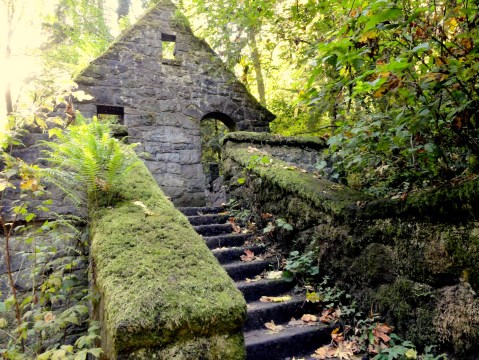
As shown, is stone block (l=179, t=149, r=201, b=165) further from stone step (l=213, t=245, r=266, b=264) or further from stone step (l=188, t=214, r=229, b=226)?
stone step (l=213, t=245, r=266, b=264)

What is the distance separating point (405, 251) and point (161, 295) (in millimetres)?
1837

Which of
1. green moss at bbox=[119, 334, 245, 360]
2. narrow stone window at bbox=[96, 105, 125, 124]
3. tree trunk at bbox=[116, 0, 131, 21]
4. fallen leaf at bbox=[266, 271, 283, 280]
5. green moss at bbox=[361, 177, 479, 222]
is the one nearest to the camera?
green moss at bbox=[119, 334, 245, 360]

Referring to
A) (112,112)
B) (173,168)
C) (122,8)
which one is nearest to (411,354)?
(173,168)

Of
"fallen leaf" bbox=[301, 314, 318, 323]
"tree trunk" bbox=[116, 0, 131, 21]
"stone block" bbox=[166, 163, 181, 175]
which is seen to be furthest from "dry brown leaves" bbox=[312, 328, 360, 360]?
"tree trunk" bbox=[116, 0, 131, 21]

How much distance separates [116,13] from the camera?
14617 millimetres

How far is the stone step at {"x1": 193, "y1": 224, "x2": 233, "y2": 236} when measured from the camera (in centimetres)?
429

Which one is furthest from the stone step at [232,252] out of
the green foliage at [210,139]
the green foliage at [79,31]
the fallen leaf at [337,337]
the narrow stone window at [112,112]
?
the green foliage at [79,31]

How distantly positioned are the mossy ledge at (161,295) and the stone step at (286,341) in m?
0.89

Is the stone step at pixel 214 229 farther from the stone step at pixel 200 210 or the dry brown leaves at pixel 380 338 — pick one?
the dry brown leaves at pixel 380 338

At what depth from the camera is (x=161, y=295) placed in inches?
63.6

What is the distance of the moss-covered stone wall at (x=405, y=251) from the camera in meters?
2.05

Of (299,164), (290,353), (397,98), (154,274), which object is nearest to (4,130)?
(154,274)

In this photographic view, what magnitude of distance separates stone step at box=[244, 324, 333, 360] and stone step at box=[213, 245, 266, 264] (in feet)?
3.58

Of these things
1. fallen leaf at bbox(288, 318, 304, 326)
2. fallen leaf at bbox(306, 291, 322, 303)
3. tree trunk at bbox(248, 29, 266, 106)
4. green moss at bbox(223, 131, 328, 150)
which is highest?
tree trunk at bbox(248, 29, 266, 106)
